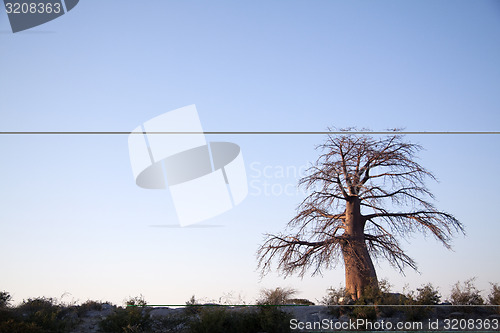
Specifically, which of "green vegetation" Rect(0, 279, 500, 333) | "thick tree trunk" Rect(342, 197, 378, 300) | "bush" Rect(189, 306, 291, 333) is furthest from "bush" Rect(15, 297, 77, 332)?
"thick tree trunk" Rect(342, 197, 378, 300)

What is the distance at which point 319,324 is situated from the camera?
1231 centimetres

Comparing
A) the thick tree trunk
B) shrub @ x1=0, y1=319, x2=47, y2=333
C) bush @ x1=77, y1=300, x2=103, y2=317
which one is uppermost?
the thick tree trunk

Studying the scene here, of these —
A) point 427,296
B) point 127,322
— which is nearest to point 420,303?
point 427,296

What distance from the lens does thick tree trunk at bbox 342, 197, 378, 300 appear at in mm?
13227

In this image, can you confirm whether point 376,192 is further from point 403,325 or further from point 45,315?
point 45,315

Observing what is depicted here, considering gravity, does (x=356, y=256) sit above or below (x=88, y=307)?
above

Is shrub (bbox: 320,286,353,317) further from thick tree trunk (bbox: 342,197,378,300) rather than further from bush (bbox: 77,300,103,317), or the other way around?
bush (bbox: 77,300,103,317)

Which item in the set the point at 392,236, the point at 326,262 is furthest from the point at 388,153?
the point at 326,262

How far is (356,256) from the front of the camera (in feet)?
43.7

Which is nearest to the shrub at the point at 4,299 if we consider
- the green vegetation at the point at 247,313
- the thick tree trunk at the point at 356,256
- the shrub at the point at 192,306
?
the green vegetation at the point at 247,313

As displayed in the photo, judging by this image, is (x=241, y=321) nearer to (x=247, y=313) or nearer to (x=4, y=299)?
(x=247, y=313)

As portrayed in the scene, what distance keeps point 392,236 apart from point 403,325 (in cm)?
221

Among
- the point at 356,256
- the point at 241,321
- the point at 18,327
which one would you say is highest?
the point at 356,256

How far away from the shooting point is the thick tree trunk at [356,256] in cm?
1323
